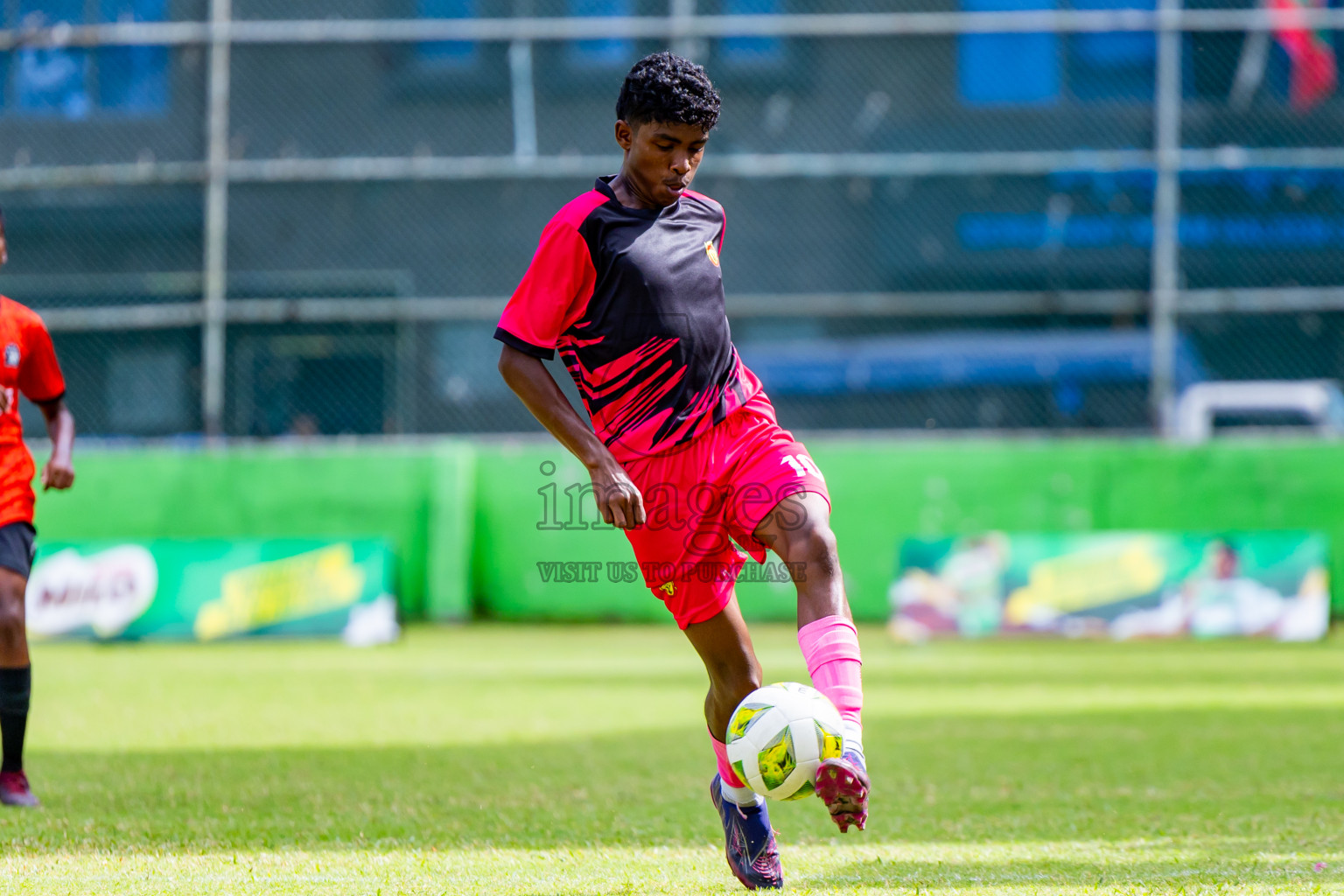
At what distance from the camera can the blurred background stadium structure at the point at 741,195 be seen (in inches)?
624

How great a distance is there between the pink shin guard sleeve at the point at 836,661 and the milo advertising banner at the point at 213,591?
10.4 metres

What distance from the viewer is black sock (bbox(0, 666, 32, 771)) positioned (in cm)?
590

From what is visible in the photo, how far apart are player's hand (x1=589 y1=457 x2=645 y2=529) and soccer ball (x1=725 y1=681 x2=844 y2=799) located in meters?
0.54

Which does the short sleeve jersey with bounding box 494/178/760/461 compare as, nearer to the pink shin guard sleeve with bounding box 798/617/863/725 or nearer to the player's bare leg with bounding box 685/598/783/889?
the player's bare leg with bounding box 685/598/783/889

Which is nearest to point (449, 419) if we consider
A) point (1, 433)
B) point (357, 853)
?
point (1, 433)

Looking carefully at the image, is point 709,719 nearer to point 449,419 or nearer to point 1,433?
point 1,433

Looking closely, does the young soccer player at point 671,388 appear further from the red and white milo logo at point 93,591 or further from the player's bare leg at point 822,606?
the red and white milo logo at point 93,591

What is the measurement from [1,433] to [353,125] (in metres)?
11.3

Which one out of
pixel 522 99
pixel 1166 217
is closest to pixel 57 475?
pixel 522 99

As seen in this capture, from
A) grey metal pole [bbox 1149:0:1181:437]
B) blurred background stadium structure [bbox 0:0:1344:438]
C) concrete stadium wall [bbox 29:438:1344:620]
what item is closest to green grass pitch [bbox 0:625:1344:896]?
concrete stadium wall [bbox 29:438:1344:620]

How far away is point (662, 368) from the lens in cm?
453

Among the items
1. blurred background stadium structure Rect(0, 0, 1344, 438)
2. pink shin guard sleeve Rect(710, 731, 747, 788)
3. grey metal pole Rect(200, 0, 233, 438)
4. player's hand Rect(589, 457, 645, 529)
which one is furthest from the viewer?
grey metal pole Rect(200, 0, 233, 438)

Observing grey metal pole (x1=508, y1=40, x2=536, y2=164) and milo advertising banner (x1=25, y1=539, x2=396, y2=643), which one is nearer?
milo advertising banner (x1=25, y1=539, x2=396, y2=643)

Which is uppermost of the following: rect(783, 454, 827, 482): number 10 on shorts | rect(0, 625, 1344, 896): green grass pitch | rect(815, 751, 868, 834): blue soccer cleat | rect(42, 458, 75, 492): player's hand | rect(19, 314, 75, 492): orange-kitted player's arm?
rect(783, 454, 827, 482): number 10 on shorts
